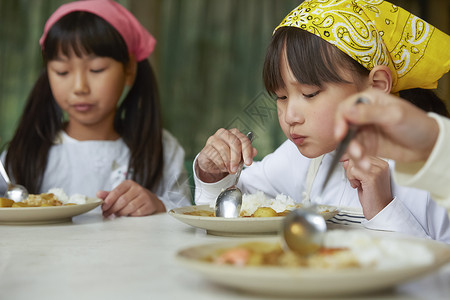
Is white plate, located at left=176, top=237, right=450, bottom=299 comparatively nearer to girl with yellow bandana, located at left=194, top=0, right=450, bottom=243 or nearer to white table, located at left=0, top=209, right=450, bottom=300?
white table, located at left=0, top=209, right=450, bottom=300

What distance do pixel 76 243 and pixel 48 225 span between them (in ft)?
0.98

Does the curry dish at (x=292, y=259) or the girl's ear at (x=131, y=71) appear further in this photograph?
the girl's ear at (x=131, y=71)

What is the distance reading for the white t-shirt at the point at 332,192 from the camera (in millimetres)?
1022

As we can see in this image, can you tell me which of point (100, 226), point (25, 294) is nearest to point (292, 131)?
point (100, 226)

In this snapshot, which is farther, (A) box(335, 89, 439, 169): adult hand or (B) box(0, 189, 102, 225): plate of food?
(B) box(0, 189, 102, 225): plate of food

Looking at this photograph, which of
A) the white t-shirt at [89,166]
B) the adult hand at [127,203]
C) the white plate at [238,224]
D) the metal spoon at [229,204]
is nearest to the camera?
the white plate at [238,224]

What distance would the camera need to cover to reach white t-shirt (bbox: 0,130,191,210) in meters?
1.99

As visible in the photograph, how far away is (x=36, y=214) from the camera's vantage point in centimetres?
106

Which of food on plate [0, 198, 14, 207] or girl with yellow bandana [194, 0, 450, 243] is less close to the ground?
girl with yellow bandana [194, 0, 450, 243]

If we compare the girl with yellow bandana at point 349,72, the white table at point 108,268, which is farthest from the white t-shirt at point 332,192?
the white table at point 108,268

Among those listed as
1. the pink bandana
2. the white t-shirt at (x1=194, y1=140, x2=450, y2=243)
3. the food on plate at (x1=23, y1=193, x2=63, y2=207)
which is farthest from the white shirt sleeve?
the food on plate at (x1=23, y1=193, x2=63, y2=207)

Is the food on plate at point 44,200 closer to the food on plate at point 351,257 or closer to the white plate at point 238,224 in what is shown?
the white plate at point 238,224

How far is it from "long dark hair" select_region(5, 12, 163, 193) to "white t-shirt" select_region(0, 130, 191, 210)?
0.14 feet

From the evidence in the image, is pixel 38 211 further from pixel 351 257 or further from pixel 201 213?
pixel 351 257
